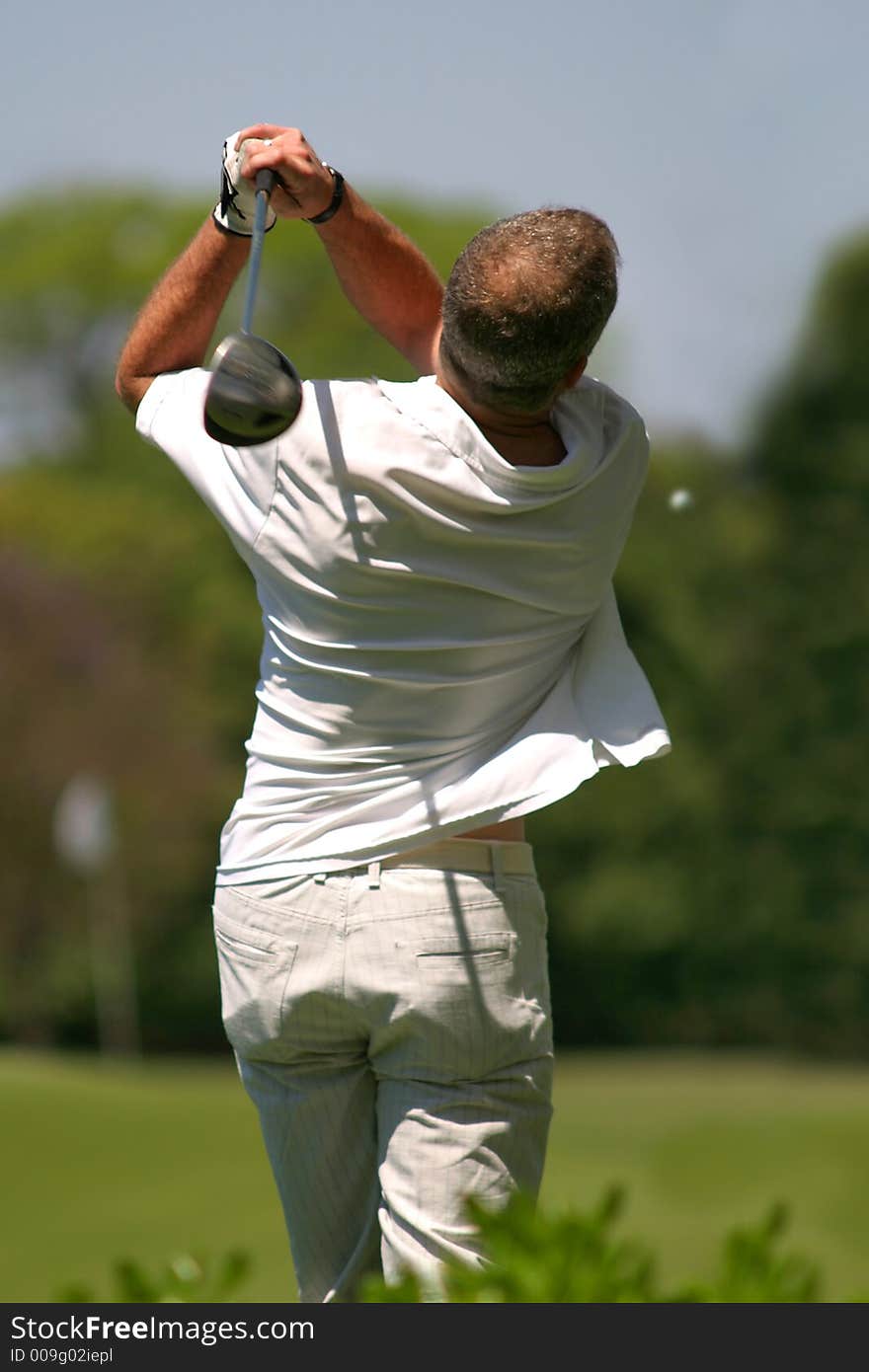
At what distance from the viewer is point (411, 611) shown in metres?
1.83

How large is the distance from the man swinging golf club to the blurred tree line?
38.9 ft

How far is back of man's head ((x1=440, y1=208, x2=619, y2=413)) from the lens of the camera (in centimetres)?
170

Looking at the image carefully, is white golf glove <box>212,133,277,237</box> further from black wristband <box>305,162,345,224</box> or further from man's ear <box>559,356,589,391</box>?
man's ear <box>559,356,589,391</box>

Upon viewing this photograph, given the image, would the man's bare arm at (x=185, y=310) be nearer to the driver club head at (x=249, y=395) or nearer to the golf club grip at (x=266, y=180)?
the golf club grip at (x=266, y=180)

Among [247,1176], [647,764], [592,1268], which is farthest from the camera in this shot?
[647,764]

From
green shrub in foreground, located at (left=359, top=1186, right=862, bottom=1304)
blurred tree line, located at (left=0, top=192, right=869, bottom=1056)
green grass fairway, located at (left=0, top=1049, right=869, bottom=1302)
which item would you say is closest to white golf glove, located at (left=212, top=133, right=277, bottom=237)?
green shrub in foreground, located at (left=359, top=1186, right=862, bottom=1304)

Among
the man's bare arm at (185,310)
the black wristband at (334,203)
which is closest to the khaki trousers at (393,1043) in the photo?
the man's bare arm at (185,310)

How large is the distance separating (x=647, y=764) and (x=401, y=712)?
50.7 ft

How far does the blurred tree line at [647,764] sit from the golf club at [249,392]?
1208 cm

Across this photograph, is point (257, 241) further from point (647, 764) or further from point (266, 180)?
point (647, 764)

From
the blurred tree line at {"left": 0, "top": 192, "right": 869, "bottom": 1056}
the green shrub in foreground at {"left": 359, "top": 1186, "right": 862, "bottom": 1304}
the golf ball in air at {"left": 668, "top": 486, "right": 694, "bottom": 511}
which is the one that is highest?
the golf ball in air at {"left": 668, "top": 486, "right": 694, "bottom": 511}

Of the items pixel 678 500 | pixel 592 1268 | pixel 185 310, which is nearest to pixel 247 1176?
pixel 678 500

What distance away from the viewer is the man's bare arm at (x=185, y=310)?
188 cm
